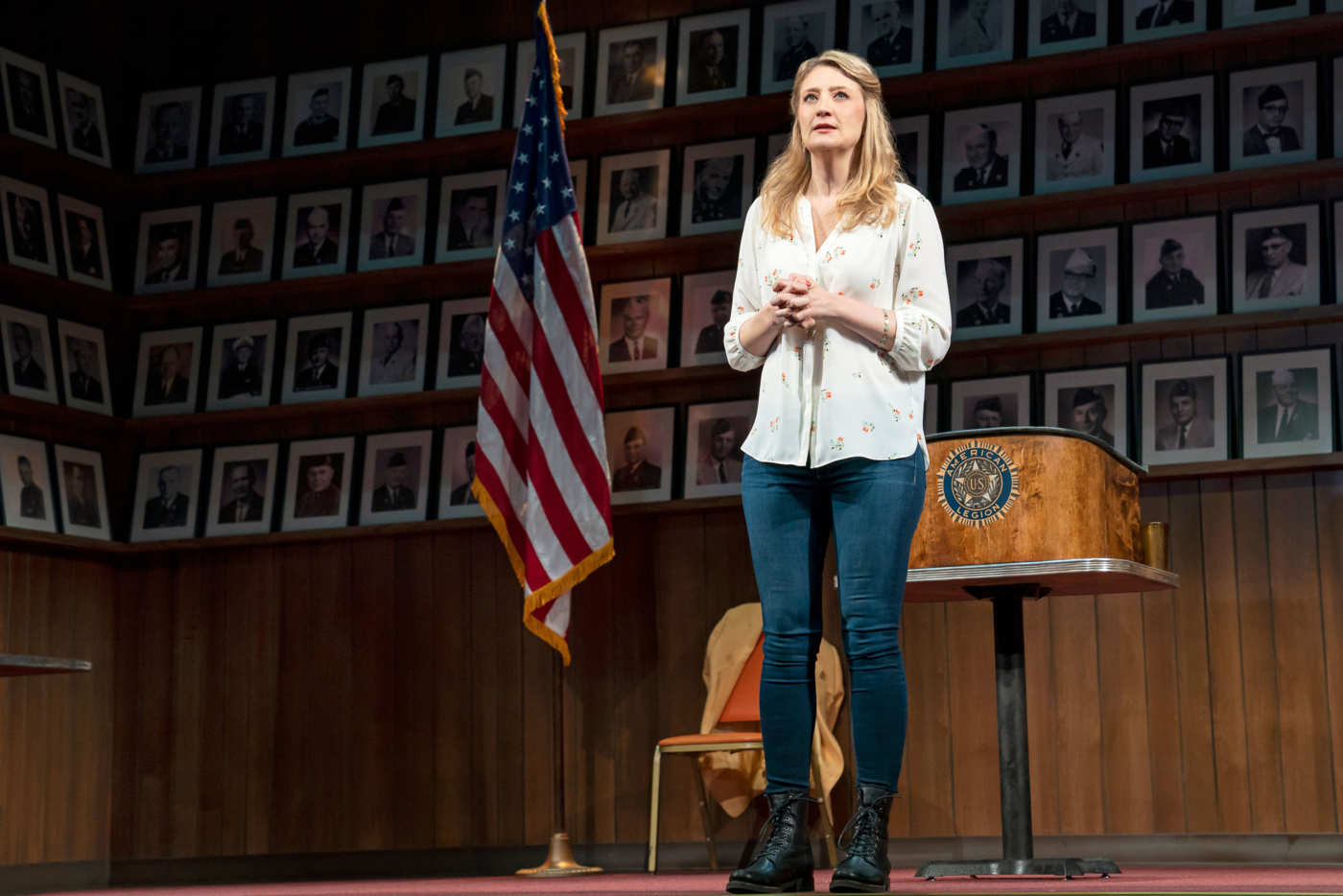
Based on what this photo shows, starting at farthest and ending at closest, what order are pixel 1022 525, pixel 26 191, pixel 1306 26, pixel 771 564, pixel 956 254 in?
pixel 26 191 → pixel 956 254 → pixel 1306 26 → pixel 1022 525 → pixel 771 564

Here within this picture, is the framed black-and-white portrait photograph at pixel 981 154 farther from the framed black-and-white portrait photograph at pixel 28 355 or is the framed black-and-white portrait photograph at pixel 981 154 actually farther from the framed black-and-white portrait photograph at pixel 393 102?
the framed black-and-white portrait photograph at pixel 28 355

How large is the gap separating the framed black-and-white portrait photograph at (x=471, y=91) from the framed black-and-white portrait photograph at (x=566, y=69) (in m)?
0.03

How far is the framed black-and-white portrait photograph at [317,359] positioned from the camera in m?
6.13

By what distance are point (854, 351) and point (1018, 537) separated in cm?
112

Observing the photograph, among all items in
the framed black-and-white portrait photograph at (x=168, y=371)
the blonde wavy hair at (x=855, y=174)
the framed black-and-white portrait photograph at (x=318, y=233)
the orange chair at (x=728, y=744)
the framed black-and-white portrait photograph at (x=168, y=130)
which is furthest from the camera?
the framed black-and-white portrait photograph at (x=168, y=130)

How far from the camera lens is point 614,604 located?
5746mm

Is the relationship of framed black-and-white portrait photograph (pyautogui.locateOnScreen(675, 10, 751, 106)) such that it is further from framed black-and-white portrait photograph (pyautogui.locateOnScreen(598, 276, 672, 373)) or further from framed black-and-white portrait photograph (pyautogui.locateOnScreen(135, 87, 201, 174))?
framed black-and-white portrait photograph (pyautogui.locateOnScreen(135, 87, 201, 174))

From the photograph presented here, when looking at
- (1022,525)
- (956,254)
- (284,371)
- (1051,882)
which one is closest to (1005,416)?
(956,254)

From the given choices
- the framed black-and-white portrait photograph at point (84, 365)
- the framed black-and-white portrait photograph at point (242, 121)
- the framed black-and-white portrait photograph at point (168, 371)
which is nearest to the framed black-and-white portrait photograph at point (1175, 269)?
the framed black-and-white portrait photograph at point (242, 121)

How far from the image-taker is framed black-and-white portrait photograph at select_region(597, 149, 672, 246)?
583cm

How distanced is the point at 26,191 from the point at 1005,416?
3.56 m

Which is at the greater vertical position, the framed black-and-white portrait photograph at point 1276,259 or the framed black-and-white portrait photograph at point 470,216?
the framed black-and-white portrait photograph at point 470,216

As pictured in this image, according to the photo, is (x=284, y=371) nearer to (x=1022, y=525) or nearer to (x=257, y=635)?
(x=257, y=635)

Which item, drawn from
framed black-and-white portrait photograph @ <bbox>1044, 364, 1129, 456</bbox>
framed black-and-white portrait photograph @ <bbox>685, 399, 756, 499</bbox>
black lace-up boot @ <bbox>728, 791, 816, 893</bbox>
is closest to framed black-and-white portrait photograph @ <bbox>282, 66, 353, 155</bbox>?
framed black-and-white portrait photograph @ <bbox>685, 399, 756, 499</bbox>
